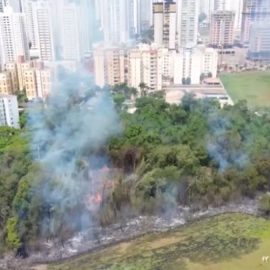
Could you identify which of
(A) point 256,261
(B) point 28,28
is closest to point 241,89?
(B) point 28,28

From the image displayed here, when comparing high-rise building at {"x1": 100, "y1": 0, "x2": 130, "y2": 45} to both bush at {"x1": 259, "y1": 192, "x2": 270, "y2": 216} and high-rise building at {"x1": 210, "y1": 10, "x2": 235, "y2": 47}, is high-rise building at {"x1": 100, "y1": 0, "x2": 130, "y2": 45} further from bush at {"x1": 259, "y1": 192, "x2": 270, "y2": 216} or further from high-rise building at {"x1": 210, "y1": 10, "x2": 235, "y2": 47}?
bush at {"x1": 259, "y1": 192, "x2": 270, "y2": 216}

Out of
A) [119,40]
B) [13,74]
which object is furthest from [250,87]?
[13,74]

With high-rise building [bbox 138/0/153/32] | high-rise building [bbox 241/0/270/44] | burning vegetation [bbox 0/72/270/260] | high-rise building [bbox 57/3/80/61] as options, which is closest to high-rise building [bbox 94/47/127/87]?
high-rise building [bbox 57/3/80/61]

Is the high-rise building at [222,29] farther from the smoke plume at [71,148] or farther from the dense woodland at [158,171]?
the dense woodland at [158,171]

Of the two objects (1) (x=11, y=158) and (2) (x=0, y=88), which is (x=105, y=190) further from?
(2) (x=0, y=88)

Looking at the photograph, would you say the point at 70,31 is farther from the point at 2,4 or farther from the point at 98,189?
the point at 2,4
